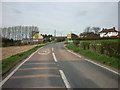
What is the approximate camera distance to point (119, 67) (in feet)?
25.7

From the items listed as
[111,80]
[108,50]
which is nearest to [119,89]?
[111,80]

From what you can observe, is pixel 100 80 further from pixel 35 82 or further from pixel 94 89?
pixel 35 82

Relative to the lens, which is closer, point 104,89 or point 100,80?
point 104,89

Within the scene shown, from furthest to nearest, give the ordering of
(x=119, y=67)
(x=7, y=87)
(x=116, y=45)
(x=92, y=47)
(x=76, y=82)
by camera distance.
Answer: (x=92, y=47), (x=116, y=45), (x=119, y=67), (x=76, y=82), (x=7, y=87)

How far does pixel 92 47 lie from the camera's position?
51.1 feet

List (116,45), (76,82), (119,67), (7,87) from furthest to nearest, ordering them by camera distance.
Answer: (116,45) < (119,67) < (76,82) < (7,87)

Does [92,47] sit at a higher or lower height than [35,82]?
higher

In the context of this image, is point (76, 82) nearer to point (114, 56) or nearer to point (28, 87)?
point (28, 87)

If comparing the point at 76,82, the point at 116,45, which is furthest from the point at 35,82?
the point at 116,45

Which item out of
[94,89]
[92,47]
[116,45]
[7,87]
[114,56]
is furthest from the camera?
[92,47]

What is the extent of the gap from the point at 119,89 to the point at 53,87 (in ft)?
8.72

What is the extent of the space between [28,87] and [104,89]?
10.2 ft

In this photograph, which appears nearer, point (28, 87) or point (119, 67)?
point (28, 87)

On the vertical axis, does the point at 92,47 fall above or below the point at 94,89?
above
